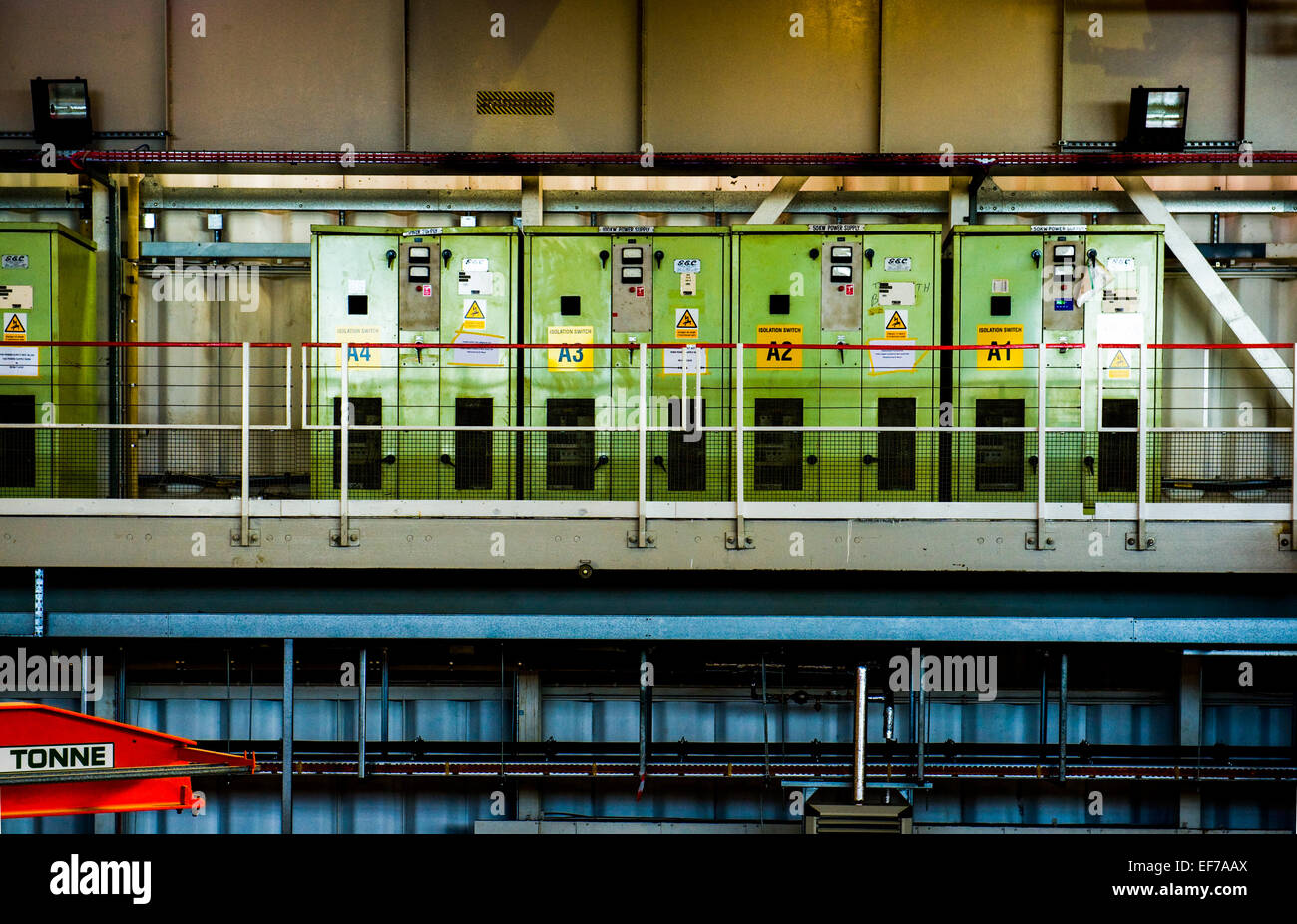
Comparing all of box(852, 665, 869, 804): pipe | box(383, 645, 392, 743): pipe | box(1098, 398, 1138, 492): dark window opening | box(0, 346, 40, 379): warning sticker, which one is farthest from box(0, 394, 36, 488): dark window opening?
box(1098, 398, 1138, 492): dark window opening

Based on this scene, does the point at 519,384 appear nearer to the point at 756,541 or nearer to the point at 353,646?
the point at 353,646

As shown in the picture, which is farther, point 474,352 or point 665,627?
point 474,352

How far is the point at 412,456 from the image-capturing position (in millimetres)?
7668

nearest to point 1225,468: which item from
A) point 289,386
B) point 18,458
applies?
point 289,386

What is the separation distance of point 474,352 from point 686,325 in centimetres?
195

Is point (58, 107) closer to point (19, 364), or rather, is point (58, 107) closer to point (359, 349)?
point (19, 364)

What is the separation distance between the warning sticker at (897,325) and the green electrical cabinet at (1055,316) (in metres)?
0.48

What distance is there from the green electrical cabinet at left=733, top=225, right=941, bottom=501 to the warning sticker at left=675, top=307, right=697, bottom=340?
40 cm

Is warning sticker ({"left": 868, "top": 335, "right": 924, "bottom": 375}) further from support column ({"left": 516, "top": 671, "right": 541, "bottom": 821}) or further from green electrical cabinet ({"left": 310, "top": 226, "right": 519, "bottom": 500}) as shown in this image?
support column ({"left": 516, "top": 671, "right": 541, "bottom": 821})

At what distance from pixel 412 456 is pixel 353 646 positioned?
1.73 m

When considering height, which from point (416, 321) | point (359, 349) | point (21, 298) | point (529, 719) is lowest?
point (529, 719)

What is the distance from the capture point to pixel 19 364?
786 cm

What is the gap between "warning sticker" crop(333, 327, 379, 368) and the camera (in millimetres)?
7914

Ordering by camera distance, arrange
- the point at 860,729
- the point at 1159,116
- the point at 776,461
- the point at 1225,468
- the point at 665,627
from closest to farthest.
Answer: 1. the point at 665,627
2. the point at 860,729
3. the point at 776,461
4. the point at 1159,116
5. the point at 1225,468
